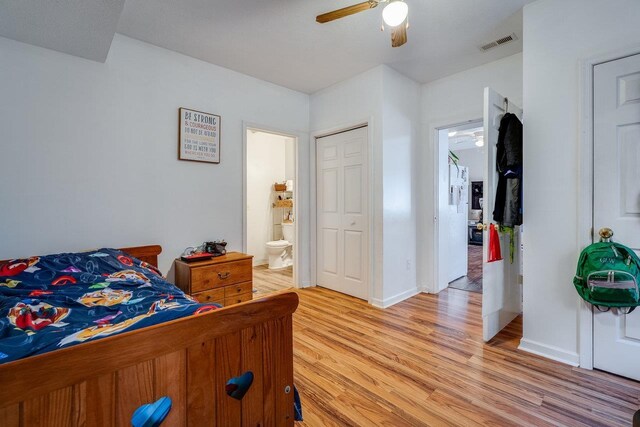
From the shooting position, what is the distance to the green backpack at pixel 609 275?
5.45 ft

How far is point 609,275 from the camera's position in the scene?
169 centimetres

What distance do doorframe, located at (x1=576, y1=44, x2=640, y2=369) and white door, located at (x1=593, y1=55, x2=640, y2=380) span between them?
0.02m

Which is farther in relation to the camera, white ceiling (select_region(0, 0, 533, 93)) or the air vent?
the air vent

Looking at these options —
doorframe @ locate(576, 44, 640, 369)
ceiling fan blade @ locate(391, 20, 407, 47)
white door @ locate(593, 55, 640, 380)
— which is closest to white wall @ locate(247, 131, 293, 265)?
ceiling fan blade @ locate(391, 20, 407, 47)

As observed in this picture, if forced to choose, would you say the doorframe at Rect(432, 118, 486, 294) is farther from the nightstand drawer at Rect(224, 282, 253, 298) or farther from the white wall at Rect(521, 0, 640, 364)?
the nightstand drawer at Rect(224, 282, 253, 298)

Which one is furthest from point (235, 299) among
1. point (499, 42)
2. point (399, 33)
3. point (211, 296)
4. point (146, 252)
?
point (499, 42)

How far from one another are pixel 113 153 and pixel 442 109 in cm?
344

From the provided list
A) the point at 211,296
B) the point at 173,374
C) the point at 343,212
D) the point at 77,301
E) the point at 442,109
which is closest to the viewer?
the point at 173,374

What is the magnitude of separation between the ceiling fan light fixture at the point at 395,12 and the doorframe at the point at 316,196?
153cm

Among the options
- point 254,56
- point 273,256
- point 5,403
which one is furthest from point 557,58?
point 273,256

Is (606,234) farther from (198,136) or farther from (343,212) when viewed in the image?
(198,136)

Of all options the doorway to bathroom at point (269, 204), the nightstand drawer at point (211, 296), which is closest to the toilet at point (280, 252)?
the doorway to bathroom at point (269, 204)

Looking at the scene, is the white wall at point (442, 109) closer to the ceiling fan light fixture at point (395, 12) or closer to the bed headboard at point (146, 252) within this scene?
the ceiling fan light fixture at point (395, 12)

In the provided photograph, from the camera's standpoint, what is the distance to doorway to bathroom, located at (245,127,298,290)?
16.3ft
